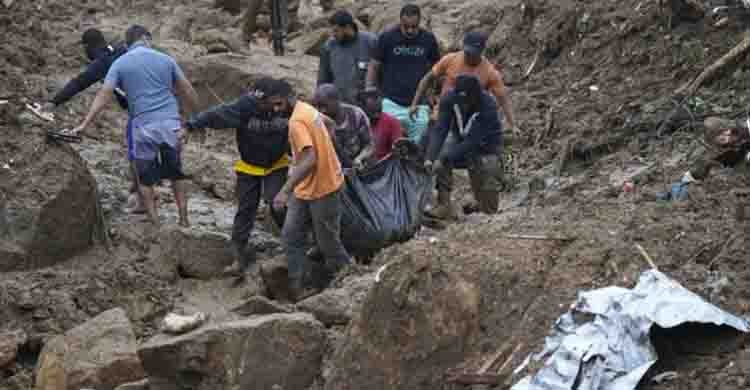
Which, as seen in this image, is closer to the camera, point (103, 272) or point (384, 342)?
point (384, 342)

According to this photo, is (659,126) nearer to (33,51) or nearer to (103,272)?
(103,272)

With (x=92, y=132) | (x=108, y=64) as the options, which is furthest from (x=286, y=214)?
(x=92, y=132)

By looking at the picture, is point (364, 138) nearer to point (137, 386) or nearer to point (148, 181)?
point (148, 181)

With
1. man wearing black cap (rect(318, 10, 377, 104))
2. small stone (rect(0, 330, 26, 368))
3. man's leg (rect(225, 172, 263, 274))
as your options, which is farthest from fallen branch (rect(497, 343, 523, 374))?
man wearing black cap (rect(318, 10, 377, 104))

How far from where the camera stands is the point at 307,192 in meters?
8.88

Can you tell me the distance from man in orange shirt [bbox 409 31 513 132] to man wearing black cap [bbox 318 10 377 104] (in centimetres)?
60

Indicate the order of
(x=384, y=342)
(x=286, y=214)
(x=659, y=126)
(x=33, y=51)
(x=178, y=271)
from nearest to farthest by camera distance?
1. (x=384, y=342)
2. (x=286, y=214)
3. (x=178, y=271)
4. (x=659, y=126)
5. (x=33, y=51)

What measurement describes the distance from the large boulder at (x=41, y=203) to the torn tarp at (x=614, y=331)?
4856 millimetres

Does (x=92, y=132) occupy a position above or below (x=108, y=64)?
below

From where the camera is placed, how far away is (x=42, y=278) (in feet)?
31.2

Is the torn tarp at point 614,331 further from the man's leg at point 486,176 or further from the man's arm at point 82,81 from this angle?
the man's arm at point 82,81

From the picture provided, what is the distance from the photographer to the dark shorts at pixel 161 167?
10.1 metres

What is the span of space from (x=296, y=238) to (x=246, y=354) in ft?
6.60

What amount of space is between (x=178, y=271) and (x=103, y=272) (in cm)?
60
